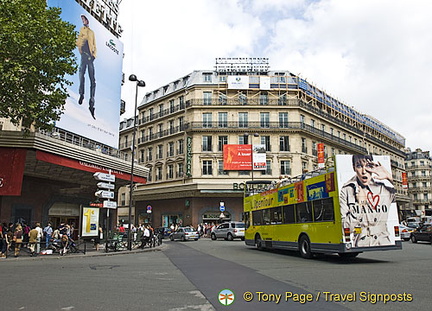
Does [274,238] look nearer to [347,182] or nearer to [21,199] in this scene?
[347,182]

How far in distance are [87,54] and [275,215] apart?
20.4 meters

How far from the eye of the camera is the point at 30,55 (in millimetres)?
14320

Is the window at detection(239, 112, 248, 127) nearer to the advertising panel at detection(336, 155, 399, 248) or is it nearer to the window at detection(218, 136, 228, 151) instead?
the window at detection(218, 136, 228, 151)

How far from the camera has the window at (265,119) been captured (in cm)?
4654

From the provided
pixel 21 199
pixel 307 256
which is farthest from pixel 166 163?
pixel 307 256

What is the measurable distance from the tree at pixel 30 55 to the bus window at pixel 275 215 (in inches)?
445

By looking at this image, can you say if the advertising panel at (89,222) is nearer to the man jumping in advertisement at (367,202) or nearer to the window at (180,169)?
the man jumping in advertisement at (367,202)

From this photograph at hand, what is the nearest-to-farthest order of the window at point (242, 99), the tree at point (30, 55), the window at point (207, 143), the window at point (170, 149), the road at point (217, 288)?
the road at point (217, 288) < the tree at point (30, 55) < the window at point (207, 143) < the window at point (242, 99) < the window at point (170, 149)

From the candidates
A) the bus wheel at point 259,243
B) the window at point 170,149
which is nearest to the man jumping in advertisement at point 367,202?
→ the bus wheel at point 259,243

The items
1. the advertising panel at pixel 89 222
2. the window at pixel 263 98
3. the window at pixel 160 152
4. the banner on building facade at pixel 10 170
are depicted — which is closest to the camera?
the banner on building facade at pixel 10 170

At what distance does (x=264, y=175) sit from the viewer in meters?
44.7

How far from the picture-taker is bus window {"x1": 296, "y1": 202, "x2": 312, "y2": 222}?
15320 millimetres

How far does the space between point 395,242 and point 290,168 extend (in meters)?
31.2

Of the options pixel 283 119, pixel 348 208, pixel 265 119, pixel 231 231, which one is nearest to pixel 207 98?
pixel 265 119
